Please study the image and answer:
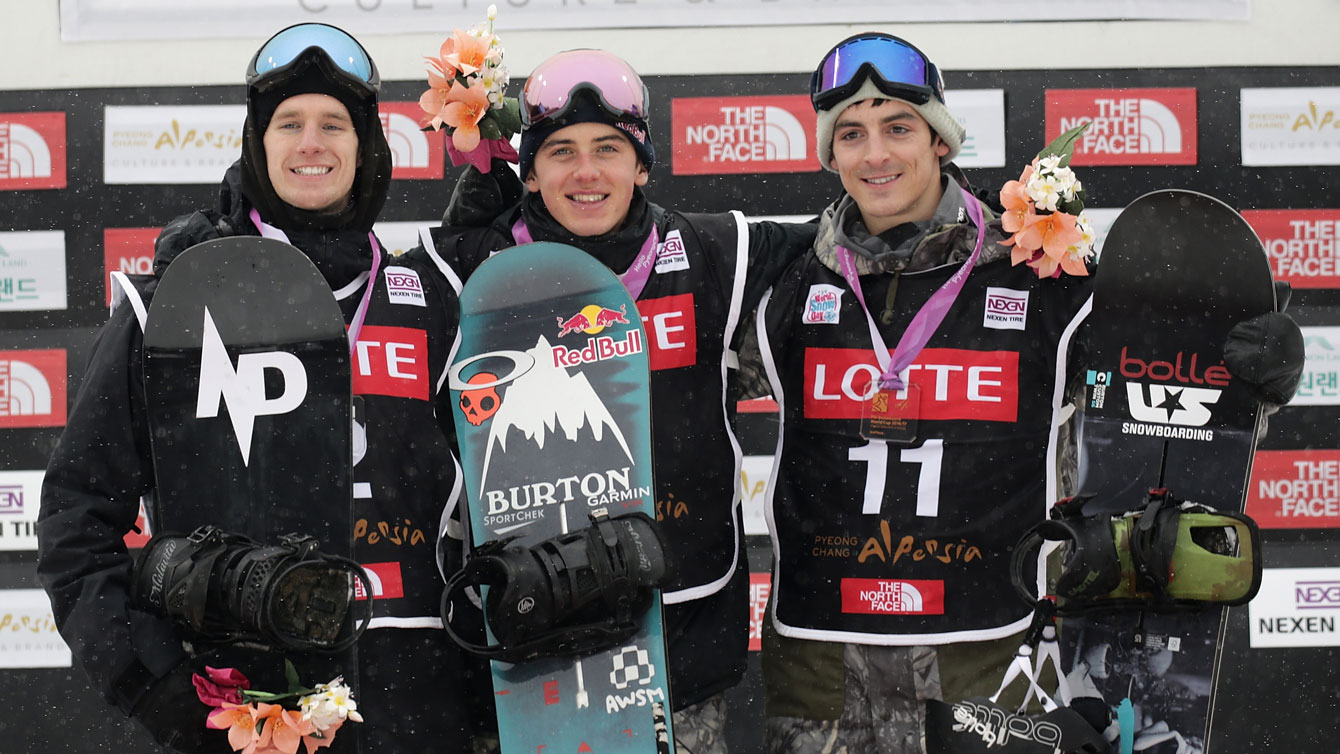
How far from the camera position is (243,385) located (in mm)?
2084

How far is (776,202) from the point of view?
4.14 metres

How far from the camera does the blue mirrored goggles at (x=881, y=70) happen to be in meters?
2.29

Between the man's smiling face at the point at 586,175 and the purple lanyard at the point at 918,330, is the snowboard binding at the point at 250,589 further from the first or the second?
the purple lanyard at the point at 918,330

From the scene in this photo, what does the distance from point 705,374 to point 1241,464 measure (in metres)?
1.12

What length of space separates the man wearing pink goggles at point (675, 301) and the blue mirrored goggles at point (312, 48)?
354 millimetres

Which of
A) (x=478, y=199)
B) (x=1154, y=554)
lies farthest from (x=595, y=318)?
(x=1154, y=554)

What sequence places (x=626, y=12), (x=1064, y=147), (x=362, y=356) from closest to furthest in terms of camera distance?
(x=362, y=356), (x=1064, y=147), (x=626, y=12)

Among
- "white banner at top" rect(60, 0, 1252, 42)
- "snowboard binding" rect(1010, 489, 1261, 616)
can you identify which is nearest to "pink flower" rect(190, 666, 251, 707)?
"snowboard binding" rect(1010, 489, 1261, 616)

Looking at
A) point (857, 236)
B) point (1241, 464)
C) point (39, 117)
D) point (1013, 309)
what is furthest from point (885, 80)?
point (39, 117)

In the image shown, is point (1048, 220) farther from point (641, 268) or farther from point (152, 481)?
point (152, 481)

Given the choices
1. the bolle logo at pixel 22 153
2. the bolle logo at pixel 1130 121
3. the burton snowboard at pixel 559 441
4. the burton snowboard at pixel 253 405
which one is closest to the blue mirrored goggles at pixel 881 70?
the burton snowboard at pixel 559 441

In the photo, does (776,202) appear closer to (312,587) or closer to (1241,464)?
(1241,464)

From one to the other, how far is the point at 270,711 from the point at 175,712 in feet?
0.58

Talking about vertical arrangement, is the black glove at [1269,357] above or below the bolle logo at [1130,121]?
below
